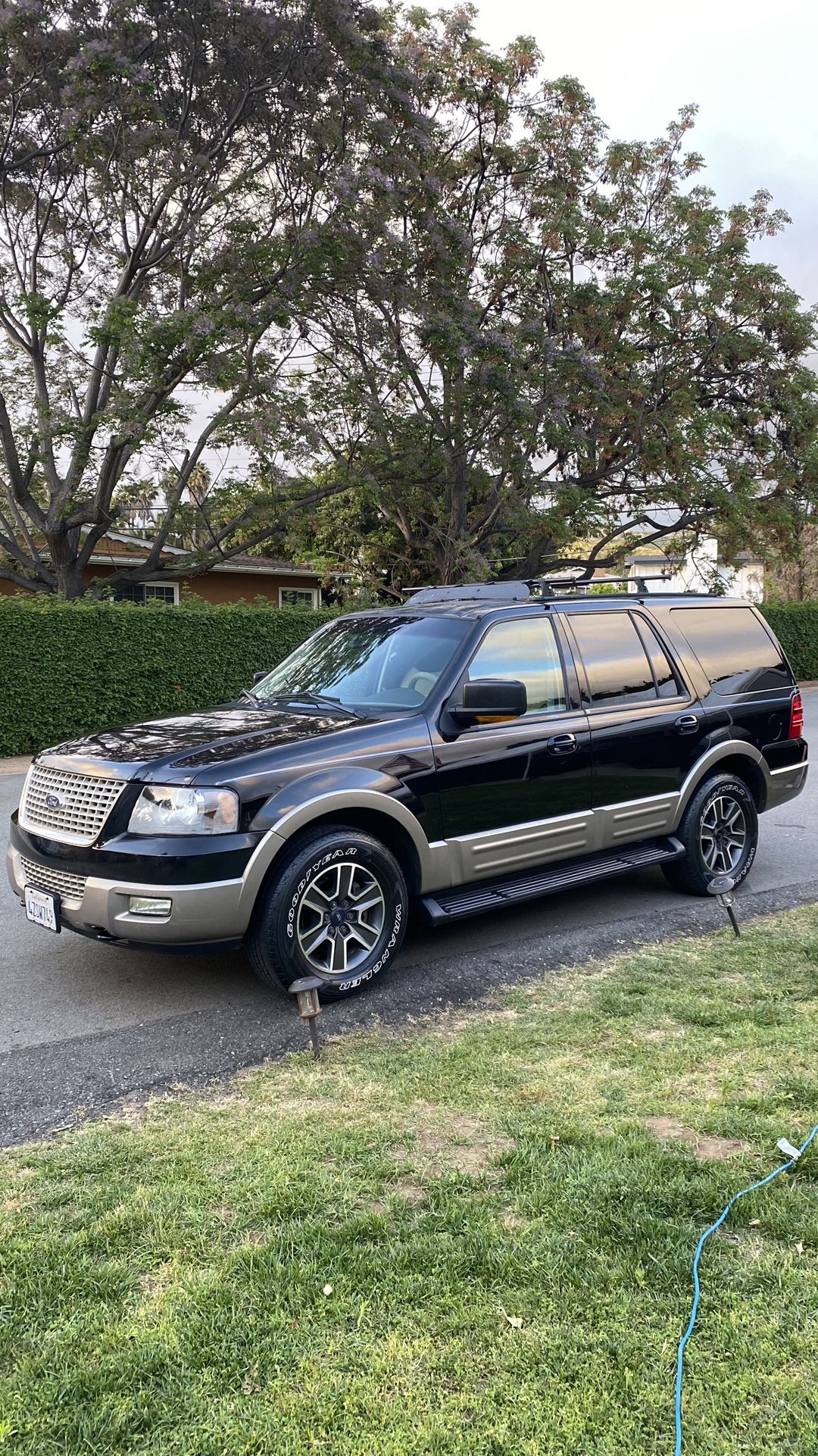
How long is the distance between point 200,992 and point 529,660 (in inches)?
97.1

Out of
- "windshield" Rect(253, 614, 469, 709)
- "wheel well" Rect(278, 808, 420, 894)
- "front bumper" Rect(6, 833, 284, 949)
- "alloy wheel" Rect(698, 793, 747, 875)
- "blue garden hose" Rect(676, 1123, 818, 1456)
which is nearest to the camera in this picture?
"blue garden hose" Rect(676, 1123, 818, 1456)

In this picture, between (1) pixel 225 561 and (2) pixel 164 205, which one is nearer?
(2) pixel 164 205

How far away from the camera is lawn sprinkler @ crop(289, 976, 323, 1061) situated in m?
3.88

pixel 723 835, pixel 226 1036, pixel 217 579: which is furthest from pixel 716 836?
pixel 217 579

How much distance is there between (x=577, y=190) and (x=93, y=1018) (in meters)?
21.1

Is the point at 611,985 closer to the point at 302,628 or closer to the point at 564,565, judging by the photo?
Answer: the point at 302,628

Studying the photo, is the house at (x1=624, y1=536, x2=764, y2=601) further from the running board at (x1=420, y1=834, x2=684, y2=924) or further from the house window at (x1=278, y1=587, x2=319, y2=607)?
the house window at (x1=278, y1=587, x2=319, y2=607)

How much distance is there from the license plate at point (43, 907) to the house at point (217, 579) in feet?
58.9

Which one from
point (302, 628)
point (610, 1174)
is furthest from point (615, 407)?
point (610, 1174)

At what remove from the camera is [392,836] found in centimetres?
495

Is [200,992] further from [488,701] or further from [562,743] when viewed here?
[562,743]

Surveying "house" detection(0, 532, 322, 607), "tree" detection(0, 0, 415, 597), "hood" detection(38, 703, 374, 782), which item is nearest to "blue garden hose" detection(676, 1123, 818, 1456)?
"hood" detection(38, 703, 374, 782)

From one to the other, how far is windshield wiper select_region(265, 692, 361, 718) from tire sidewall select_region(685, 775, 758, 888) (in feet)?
7.70

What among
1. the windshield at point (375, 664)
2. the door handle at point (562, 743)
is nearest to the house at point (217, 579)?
the windshield at point (375, 664)
